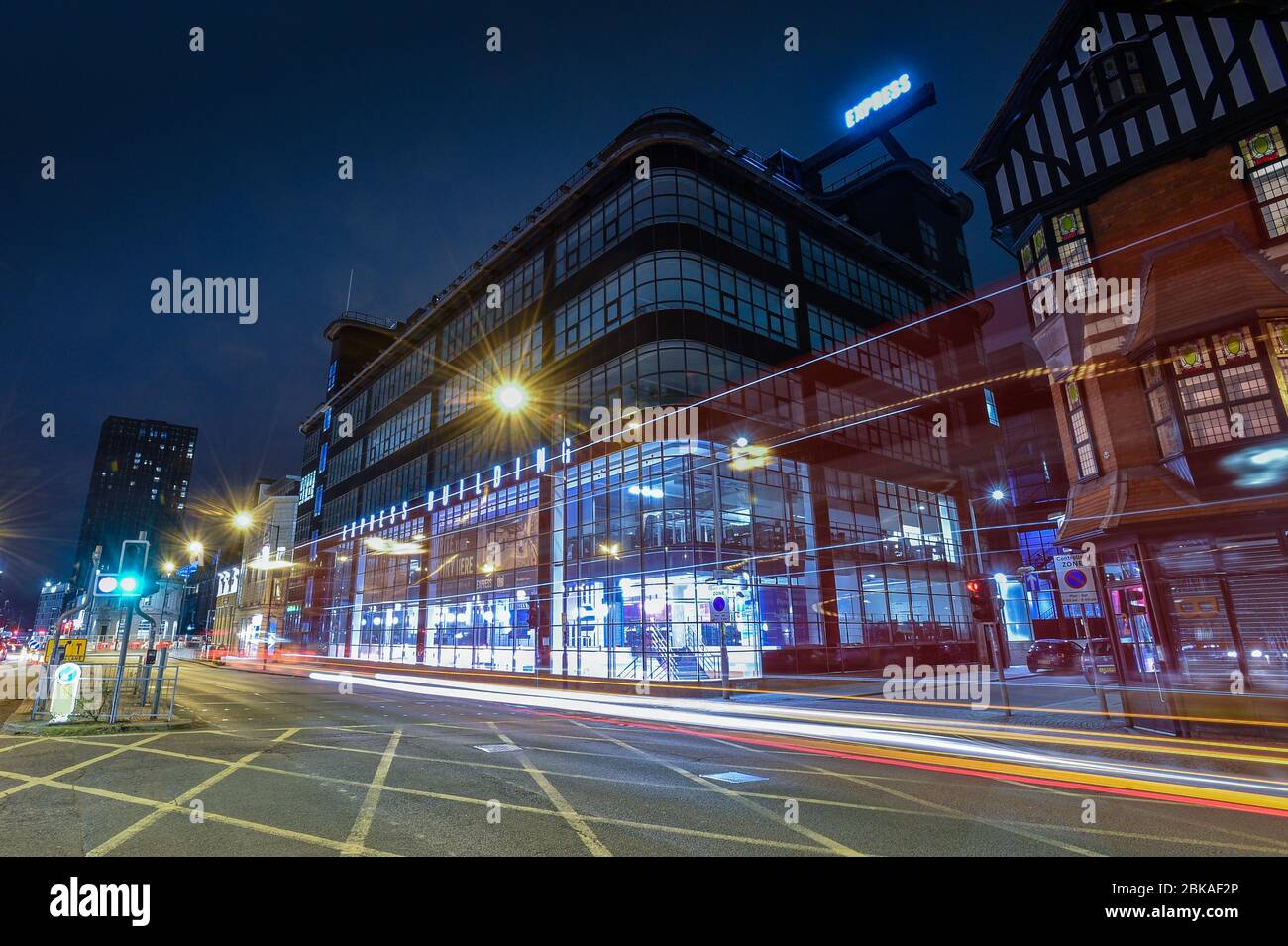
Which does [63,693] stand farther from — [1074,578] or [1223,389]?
[1223,389]

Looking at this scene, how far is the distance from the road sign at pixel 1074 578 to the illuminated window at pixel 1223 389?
366 centimetres

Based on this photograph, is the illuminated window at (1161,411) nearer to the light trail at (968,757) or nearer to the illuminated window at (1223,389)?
the illuminated window at (1223,389)

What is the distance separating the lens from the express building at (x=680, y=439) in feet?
93.5

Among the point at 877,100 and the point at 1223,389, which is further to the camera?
the point at 877,100

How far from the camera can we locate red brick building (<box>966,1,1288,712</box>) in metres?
12.7

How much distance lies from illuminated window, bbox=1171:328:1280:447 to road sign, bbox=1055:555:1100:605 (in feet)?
12.0

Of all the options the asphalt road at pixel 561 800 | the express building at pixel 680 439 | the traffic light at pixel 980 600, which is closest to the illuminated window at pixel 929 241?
the express building at pixel 680 439

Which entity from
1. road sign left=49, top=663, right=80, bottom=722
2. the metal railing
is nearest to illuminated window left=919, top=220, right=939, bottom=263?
the metal railing

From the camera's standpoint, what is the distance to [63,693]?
13.9 metres

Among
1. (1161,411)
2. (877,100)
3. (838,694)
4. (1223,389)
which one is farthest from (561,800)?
(877,100)

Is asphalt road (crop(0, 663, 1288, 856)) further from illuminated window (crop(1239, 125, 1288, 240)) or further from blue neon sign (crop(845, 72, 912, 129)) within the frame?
blue neon sign (crop(845, 72, 912, 129))

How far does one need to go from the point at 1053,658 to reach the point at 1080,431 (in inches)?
866
